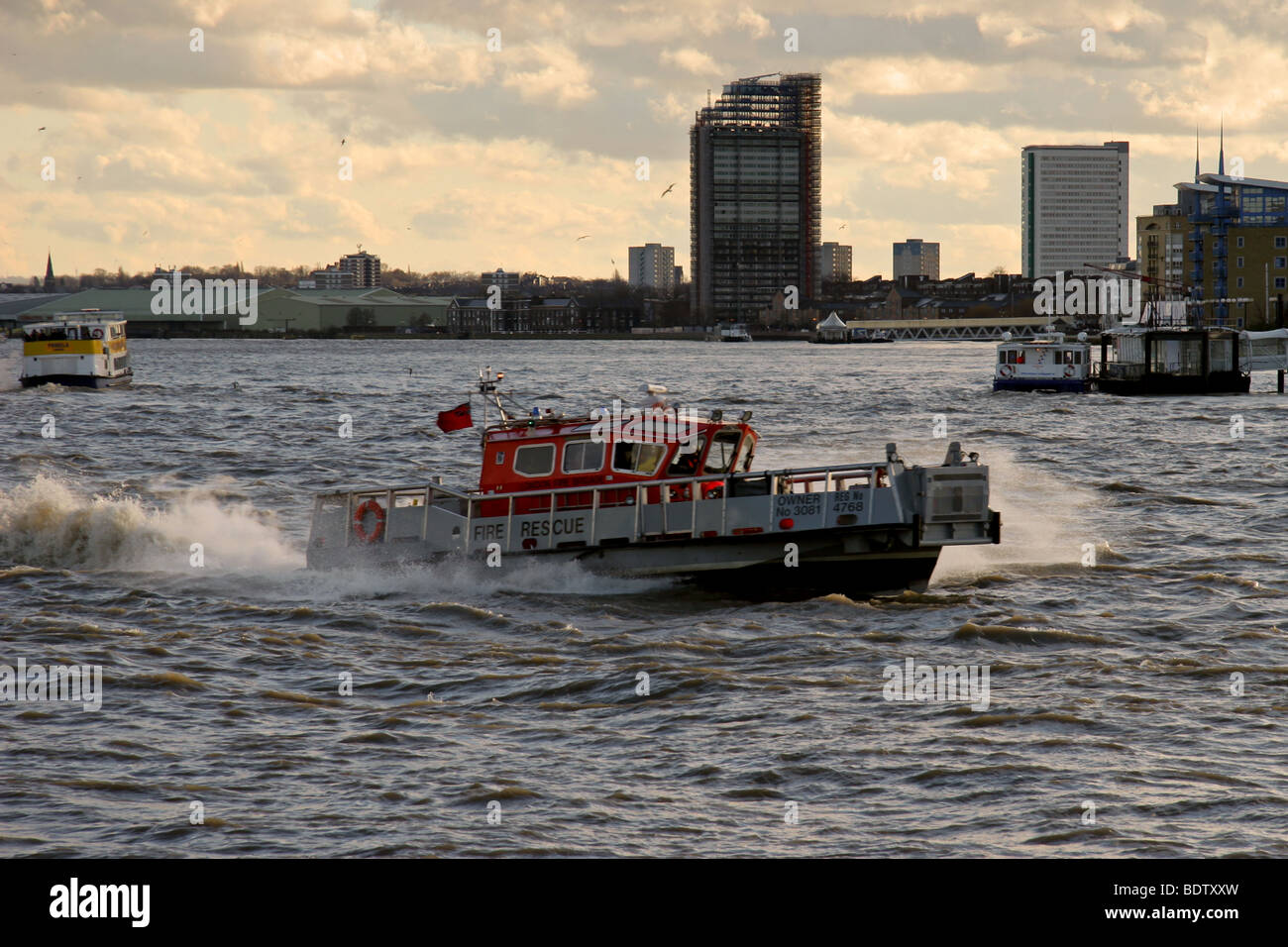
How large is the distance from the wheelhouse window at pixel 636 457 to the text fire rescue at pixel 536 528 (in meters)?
1.25

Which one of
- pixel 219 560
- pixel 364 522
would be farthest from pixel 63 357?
pixel 364 522

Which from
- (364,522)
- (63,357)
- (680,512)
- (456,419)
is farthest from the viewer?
(63,357)

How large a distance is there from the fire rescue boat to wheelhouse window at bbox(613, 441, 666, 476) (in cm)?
2

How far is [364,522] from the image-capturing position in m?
26.3

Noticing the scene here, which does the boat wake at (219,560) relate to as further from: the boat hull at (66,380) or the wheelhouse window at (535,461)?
the boat hull at (66,380)

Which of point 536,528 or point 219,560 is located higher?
point 536,528

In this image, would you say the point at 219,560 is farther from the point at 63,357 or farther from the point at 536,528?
the point at 63,357

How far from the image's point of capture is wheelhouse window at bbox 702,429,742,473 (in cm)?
2511

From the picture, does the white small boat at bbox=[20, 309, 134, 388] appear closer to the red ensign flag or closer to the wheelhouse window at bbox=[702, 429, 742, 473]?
the red ensign flag

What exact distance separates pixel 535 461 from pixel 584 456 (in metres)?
0.99
